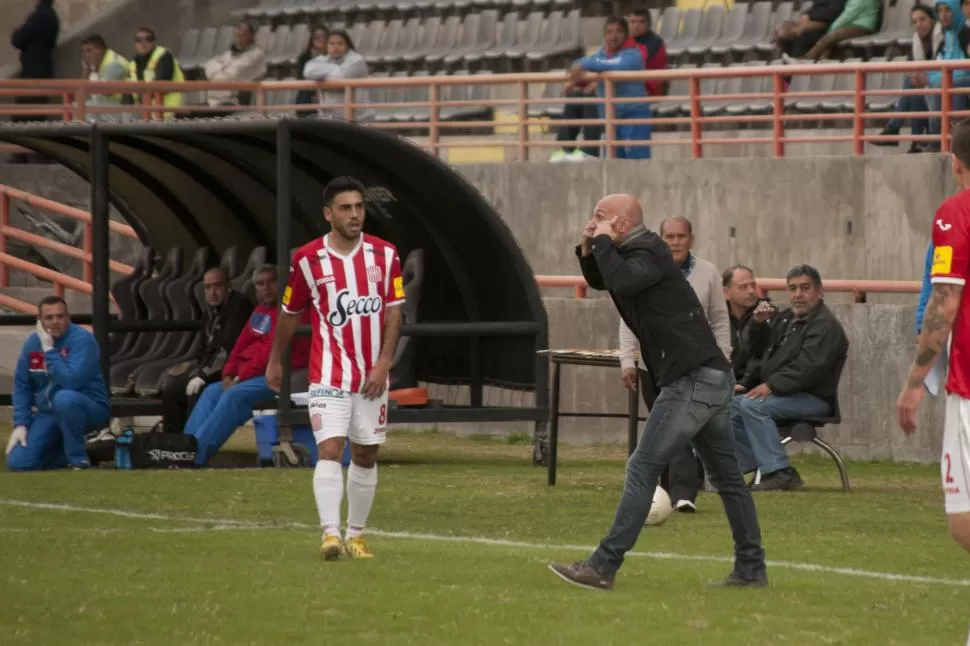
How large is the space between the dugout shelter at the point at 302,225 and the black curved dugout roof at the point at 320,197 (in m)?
0.02

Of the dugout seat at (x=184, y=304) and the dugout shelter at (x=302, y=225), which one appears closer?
the dugout shelter at (x=302, y=225)

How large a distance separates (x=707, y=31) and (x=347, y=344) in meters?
16.3

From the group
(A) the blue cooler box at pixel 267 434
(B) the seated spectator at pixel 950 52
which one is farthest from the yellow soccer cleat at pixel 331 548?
(B) the seated spectator at pixel 950 52

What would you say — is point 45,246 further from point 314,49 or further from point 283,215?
point 283,215

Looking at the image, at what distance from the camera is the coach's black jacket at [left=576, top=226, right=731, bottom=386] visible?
9.71 metres

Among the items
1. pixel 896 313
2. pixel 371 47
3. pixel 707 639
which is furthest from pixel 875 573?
pixel 371 47

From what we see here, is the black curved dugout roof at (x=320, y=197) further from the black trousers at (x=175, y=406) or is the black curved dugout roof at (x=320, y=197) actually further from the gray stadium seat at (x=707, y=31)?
the gray stadium seat at (x=707, y=31)

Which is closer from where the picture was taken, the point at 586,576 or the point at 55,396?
the point at 586,576

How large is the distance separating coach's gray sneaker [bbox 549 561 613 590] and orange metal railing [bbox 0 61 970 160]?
1040cm

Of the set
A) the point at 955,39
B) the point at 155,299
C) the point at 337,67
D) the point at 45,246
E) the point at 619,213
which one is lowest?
the point at 155,299

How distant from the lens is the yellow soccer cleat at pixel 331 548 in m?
10.7

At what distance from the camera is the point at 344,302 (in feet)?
37.2

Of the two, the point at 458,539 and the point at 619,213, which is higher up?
the point at 619,213

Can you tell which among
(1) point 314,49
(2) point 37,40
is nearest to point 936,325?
(1) point 314,49
